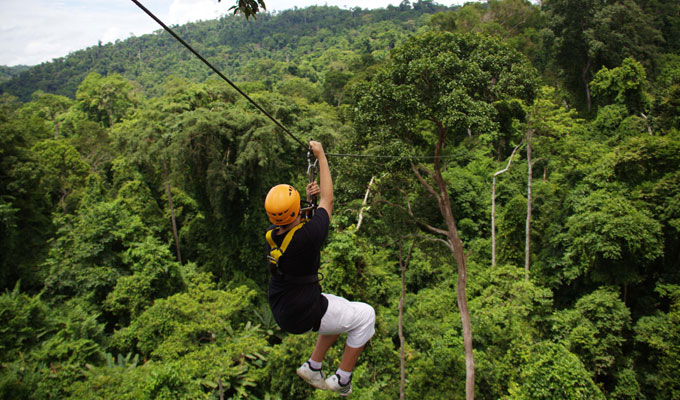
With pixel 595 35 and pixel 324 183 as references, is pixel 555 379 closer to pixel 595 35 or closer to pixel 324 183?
pixel 324 183

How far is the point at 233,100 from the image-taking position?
16.0m

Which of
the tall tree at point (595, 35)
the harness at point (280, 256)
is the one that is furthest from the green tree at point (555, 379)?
the tall tree at point (595, 35)

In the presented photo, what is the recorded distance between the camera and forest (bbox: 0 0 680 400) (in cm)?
759

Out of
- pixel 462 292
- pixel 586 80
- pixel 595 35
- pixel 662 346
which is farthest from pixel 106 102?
pixel 662 346

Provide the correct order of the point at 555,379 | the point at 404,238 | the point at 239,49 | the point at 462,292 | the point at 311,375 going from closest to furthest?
the point at 311,375 → the point at 555,379 → the point at 462,292 → the point at 404,238 → the point at 239,49

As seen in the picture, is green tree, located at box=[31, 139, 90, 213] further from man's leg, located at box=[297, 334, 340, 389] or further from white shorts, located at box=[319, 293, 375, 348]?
white shorts, located at box=[319, 293, 375, 348]

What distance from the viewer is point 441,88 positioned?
273 inches

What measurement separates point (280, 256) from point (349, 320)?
2.34 feet

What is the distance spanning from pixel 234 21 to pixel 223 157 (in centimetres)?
14440

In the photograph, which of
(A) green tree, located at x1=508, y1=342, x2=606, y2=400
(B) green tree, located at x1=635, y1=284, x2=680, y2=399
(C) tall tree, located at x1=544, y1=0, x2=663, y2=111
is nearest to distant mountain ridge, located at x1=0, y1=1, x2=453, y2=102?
(C) tall tree, located at x1=544, y1=0, x2=663, y2=111

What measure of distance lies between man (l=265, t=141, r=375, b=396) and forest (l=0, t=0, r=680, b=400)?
5.01 m

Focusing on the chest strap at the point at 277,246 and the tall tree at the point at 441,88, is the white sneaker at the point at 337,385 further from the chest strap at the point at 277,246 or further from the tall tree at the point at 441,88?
the tall tree at the point at 441,88

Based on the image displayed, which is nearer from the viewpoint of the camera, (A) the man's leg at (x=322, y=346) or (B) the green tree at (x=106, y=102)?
(A) the man's leg at (x=322, y=346)

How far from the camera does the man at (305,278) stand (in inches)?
79.6
